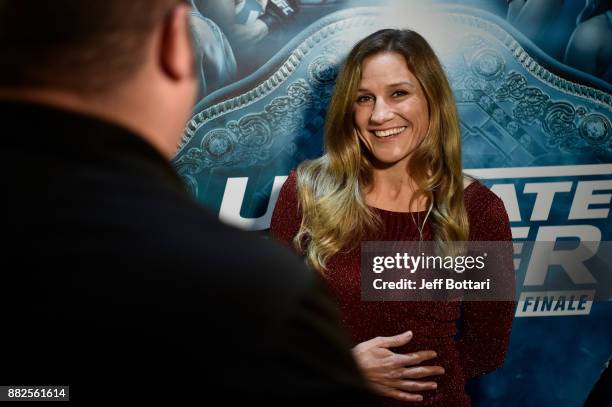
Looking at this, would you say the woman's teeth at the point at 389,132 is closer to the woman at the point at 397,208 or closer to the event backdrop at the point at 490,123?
the woman at the point at 397,208

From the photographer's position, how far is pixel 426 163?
2.44 m

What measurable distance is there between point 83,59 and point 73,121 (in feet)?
0.17

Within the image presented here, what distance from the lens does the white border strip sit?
2.68m

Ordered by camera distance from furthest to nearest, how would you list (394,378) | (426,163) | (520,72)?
(520,72) < (426,163) < (394,378)

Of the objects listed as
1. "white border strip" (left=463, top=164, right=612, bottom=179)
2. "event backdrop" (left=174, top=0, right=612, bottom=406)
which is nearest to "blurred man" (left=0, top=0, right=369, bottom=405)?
"event backdrop" (left=174, top=0, right=612, bottom=406)

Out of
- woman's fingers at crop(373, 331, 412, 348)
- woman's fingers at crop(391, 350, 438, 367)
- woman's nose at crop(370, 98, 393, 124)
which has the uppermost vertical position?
woman's nose at crop(370, 98, 393, 124)

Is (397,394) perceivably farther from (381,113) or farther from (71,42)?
(71,42)

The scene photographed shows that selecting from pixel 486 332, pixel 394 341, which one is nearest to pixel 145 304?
pixel 394 341

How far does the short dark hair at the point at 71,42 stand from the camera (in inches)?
24.6

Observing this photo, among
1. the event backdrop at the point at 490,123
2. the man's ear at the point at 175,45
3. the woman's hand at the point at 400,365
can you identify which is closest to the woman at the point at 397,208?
the woman's hand at the point at 400,365

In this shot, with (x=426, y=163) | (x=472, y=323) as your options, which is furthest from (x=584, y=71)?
(x=472, y=323)

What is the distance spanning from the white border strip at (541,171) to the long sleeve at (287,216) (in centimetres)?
64

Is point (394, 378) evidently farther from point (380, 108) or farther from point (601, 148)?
point (601, 148)

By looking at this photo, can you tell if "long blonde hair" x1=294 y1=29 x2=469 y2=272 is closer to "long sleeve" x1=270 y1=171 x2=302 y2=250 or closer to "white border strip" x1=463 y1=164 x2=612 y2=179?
"long sleeve" x1=270 y1=171 x2=302 y2=250
